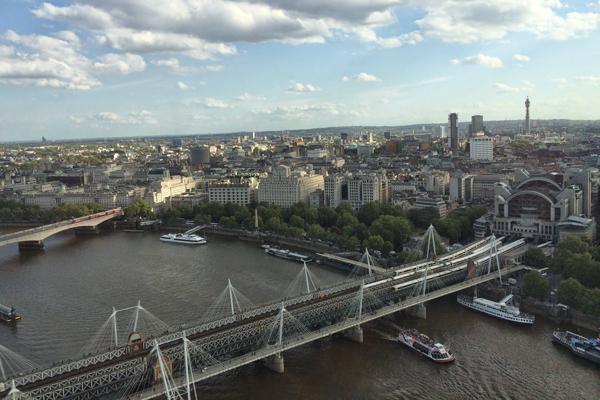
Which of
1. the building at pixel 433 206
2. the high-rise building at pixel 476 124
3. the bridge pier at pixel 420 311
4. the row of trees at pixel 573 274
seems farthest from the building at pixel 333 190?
the high-rise building at pixel 476 124

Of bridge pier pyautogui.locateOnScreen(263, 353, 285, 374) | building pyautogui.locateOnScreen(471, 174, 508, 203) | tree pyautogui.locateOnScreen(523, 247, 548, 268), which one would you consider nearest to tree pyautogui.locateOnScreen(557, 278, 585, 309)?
tree pyautogui.locateOnScreen(523, 247, 548, 268)

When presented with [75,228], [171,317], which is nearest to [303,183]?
[75,228]

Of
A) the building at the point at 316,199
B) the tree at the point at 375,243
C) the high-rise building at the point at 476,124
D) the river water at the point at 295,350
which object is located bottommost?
the river water at the point at 295,350

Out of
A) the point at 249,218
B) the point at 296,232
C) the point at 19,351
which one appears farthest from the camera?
the point at 249,218

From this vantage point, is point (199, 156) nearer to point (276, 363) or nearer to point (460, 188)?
point (460, 188)

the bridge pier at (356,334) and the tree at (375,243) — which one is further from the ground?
the tree at (375,243)

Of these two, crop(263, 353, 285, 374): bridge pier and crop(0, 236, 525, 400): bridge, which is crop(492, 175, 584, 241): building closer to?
crop(0, 236, 525, 400): bridge

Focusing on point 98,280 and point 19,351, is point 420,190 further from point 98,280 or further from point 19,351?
point 19,351

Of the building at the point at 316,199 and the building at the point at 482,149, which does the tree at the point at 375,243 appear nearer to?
the building at the point at 316,199
